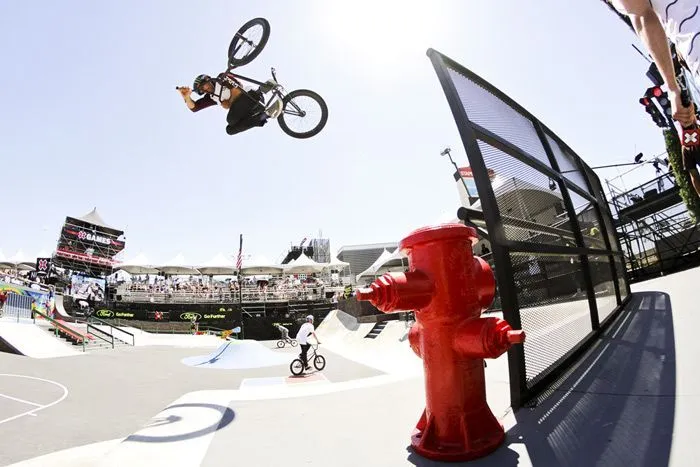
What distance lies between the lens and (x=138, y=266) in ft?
132

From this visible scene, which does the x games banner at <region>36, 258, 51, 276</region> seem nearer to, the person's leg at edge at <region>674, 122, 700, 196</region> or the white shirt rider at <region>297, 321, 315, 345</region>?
the white shirt rider at <region>297, 321, 315, 345</region>

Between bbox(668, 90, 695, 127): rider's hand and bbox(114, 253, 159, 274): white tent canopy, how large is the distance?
46.2m

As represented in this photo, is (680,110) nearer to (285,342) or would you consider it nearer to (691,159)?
(691,159)

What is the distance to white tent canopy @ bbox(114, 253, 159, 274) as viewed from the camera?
4016 centimetres

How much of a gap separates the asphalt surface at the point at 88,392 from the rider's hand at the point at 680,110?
6.79 metres

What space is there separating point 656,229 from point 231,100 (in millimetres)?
16006

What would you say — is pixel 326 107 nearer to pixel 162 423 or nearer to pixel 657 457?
pixel 162 423

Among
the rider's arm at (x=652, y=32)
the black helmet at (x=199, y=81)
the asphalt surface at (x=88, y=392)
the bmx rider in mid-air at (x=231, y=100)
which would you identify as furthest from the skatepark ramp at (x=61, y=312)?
the rider's arm at (x=652, y=32)

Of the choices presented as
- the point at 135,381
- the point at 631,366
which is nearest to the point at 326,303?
the point at 135,381

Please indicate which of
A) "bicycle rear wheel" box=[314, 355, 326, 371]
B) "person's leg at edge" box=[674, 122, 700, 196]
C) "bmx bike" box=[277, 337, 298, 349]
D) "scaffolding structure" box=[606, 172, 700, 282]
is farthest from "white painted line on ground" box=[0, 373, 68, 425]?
"scaffolding structure" box=[606, 172, 700, 282]

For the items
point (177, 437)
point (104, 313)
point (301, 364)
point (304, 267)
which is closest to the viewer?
point (177, 437)

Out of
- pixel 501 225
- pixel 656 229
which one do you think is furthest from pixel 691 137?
pixel 656 229

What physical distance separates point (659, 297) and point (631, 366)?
11.4ft

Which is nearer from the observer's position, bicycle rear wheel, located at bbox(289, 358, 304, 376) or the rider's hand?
the rider's hand
